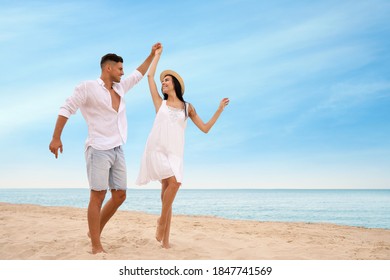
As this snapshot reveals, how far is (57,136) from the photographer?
425cm

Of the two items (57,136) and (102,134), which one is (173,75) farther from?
(57,136)

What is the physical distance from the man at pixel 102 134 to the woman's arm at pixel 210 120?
3.23 feet

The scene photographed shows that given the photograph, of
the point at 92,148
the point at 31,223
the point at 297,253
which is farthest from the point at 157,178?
the point at 31,223

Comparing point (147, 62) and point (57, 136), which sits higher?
point (147, 62)

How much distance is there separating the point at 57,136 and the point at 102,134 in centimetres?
50

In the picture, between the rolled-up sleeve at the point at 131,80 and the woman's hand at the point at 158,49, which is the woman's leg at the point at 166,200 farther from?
the woman's hand at the point at 158,49

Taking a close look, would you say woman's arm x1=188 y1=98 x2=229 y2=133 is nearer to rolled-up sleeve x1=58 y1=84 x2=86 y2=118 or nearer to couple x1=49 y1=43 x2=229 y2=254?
couple x1=49 y1=43 x2=229 y2=254

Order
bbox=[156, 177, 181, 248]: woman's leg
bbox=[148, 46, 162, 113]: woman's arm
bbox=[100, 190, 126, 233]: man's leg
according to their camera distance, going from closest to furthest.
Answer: bbox=[100, 190, 126, 233]: man's leg
bbox=[156, 177, 181, 248]: woman's leg
bbox=[148, 46, 162, 113]: woman's arm

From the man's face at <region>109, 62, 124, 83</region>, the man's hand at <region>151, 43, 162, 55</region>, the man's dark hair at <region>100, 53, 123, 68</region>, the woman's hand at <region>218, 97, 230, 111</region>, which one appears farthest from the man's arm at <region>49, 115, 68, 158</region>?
the woman's hand at <region>218, 97, 230, 111</region>

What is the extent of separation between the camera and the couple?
4.42 meters

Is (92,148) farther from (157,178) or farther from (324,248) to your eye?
(324,248)

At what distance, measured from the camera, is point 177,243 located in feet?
18.2

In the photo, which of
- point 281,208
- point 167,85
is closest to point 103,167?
→ point 167,85

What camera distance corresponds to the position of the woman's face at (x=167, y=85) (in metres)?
5.13
